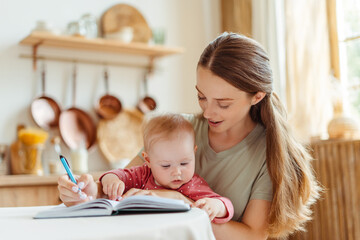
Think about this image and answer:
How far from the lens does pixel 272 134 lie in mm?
1734

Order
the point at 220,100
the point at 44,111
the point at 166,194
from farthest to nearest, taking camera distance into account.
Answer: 1. the point at 44,111
2. the point at 220,100
3. the point at 166,194

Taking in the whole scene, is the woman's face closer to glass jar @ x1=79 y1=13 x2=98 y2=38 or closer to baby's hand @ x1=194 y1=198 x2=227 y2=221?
baby's hand @ x1=194 y1=198 x2=227 y2=221

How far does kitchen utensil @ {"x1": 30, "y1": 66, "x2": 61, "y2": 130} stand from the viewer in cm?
325

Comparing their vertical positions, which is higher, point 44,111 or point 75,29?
point 75,29

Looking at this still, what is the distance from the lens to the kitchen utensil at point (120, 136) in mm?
3443

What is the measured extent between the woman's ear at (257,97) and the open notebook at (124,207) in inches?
24.2

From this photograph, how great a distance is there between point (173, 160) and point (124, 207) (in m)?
0.39

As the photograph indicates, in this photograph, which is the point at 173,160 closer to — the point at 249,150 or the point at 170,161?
the point at 170,161

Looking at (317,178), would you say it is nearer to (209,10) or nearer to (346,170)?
(346,170)

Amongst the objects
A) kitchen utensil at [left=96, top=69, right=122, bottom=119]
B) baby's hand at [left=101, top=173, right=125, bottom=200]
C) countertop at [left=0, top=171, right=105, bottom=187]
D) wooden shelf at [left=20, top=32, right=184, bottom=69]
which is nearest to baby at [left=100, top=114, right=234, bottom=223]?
baby's hand at [left=101, top=173, right=125, bottom=200]

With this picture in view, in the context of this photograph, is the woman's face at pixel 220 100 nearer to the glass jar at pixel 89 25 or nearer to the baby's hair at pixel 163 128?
the baby's hair at pixel 163 128

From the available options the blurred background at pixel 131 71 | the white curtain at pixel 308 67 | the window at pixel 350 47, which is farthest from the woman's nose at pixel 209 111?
the window at pixel 350 47

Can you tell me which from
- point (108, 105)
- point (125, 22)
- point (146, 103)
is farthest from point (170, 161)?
point (125, 22)

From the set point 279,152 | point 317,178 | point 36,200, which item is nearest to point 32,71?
point 36,200
